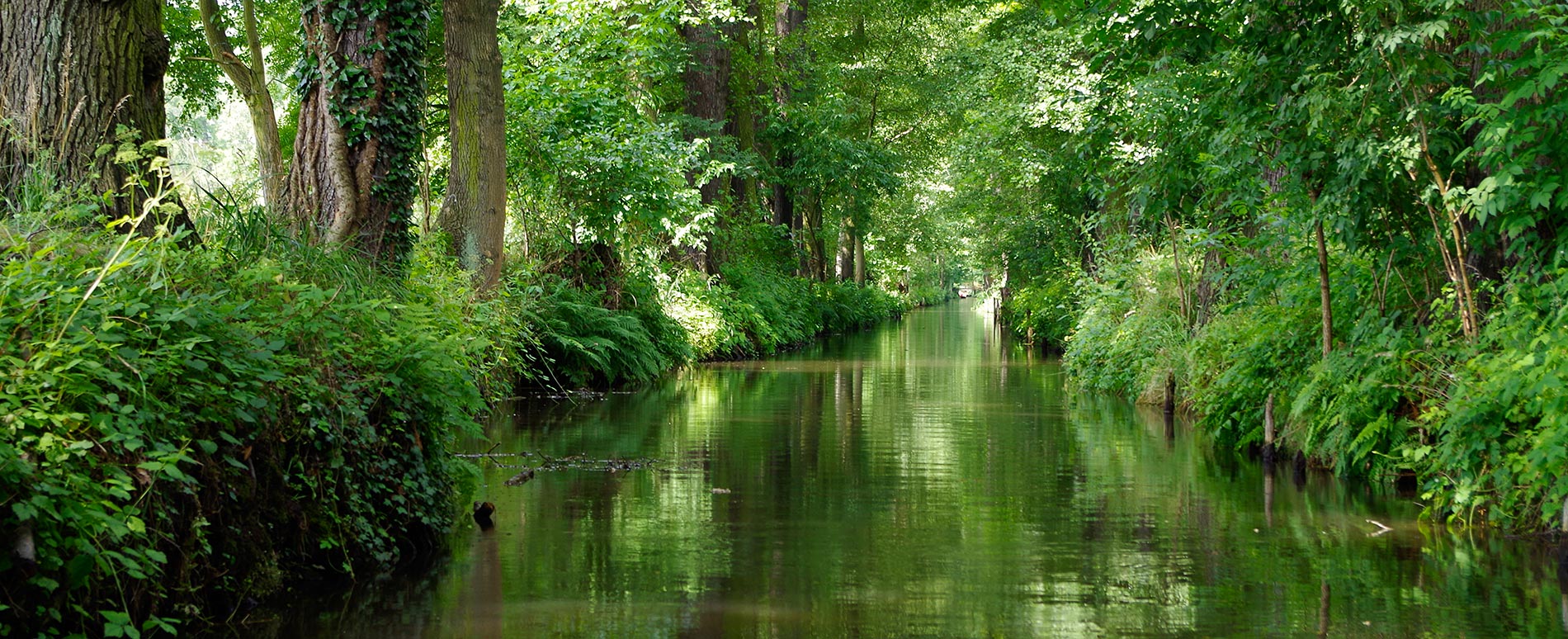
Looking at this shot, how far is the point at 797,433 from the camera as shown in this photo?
13922 mm

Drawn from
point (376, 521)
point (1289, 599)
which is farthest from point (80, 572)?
point (1289, 599)

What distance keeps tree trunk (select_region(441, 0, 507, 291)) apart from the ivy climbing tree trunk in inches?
187

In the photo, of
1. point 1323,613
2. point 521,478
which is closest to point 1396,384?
point 1323,613

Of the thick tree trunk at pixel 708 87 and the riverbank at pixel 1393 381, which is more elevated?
the thick tree trunk at pixel 708 87

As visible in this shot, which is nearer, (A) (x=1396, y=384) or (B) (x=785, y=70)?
(A) (x=1396, y=384)

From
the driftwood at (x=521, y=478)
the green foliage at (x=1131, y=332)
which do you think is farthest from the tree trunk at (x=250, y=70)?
the green foliage at (x=1131, y=332)

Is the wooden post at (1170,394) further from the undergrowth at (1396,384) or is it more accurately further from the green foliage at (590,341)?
the green foliage at (590,341)

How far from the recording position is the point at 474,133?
52.7 ft

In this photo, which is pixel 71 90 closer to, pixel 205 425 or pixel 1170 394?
pixel 205 425

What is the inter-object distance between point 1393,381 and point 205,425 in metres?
7.72

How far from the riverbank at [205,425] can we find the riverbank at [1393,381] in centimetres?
590

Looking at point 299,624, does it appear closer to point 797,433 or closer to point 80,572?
point 80,572

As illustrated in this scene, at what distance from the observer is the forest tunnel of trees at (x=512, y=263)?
5.43 metres

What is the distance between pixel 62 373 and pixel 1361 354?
841 cm
